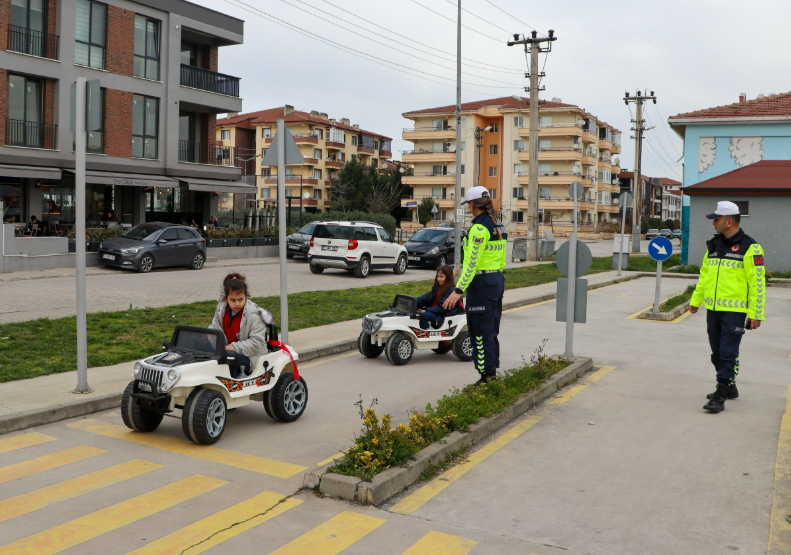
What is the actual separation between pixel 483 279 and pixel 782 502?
3.37 meters

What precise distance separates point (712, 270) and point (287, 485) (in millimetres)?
4732

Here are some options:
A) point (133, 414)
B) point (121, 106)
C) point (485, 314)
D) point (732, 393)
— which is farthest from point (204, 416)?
point (121, 106)

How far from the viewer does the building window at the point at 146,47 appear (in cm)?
3088

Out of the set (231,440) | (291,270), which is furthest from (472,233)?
(291,270)

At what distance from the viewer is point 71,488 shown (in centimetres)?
491

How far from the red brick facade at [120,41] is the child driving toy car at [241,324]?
26.4 m

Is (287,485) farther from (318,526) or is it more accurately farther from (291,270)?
(291,270)

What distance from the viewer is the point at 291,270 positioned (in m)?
26.0

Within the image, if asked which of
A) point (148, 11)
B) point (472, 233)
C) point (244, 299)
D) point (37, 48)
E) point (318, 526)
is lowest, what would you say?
point (318, 526)

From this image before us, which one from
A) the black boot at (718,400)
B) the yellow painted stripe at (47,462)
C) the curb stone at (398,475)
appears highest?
the black boot at (718,400)

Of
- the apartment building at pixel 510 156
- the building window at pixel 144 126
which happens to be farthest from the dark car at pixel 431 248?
the apartment building at pixel 510 156

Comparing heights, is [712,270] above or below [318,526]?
above

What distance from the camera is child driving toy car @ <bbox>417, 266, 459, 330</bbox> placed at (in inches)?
380

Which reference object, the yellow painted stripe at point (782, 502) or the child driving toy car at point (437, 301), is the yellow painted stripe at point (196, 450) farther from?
the child driving toy car at point (437, 301)
